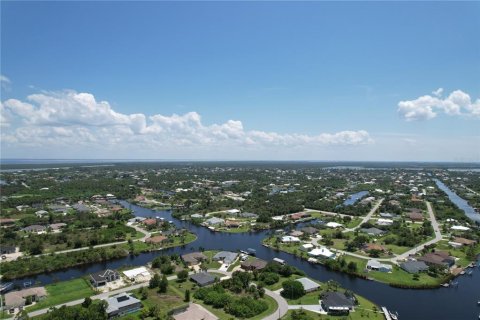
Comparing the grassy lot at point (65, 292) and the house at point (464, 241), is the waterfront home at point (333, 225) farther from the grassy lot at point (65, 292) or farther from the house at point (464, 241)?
the grassy lot at point (65, 292)

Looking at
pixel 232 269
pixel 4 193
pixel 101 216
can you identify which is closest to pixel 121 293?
pixel 232 269

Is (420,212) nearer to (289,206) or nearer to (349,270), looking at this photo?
(289,206)

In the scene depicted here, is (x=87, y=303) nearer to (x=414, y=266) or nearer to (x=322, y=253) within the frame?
(x=322, y=253)

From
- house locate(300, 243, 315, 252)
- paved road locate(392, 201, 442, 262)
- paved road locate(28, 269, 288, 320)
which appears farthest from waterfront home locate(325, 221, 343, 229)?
paved road locate(28, 269, 288, 320)

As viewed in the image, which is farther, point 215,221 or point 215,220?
point 215,220

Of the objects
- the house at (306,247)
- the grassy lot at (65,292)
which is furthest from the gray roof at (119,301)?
the house at (306,247)

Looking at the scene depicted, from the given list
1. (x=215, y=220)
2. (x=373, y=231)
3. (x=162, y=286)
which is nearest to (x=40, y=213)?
(x=215, y=220)
